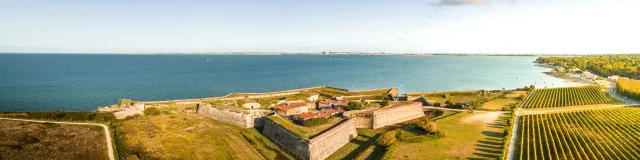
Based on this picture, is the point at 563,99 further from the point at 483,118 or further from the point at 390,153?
the point at 390,153

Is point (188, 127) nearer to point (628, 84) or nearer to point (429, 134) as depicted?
point (429, 134)

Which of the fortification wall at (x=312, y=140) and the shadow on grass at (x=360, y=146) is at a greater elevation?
the fortification wall at (x=312, y=140)

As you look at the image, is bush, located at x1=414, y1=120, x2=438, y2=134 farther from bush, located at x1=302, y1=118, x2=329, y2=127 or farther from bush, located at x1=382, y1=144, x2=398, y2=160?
bush, located at x1=302, y1=118, x2=329, y2=127

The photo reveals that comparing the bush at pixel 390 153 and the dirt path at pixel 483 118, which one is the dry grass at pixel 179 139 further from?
the dirt path at pixel 483 118

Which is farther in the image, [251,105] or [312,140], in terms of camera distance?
[251,105]

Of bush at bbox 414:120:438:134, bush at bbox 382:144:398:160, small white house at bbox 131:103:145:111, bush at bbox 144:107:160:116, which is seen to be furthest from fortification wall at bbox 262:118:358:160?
small white house at bbox 131:103:145:111

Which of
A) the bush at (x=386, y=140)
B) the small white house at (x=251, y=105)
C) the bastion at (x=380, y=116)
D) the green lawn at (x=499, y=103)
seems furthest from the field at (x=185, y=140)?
the green lawn at (x=499, y=103)

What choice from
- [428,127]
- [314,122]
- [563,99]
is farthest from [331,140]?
[563,99]
